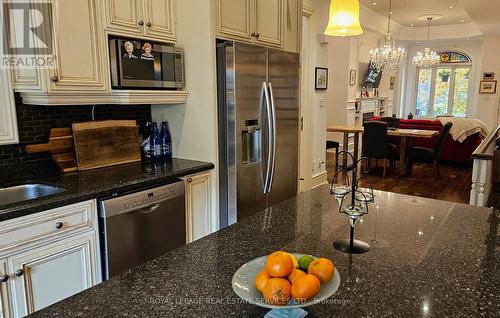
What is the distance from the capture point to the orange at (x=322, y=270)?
91cm

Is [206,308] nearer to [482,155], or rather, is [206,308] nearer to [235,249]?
[235,249]

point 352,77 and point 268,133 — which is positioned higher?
point 352,77

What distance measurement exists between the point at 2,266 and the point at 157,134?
138 centimetres

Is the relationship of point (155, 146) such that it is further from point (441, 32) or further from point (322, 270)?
point (441, 32)

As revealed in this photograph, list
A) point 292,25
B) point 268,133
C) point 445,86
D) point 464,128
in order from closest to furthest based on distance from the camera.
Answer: point 268,133 → point 292,25 → point 464,128 → point 445,86

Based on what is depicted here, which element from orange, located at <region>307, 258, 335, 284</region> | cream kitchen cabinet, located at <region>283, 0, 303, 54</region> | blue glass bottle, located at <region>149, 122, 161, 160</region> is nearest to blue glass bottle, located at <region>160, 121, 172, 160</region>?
blue glass bottle, located at <region>149, 122, 161, 160</region>

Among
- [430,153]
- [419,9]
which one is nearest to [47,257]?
[430,153]

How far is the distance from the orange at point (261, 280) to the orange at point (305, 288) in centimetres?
7

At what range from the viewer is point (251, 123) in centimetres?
272

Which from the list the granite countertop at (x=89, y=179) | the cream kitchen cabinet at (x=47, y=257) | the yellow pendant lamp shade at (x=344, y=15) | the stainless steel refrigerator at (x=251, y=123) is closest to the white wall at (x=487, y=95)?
the stainless steel refrigerator at (x=251, y=123)

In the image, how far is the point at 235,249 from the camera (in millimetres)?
1292

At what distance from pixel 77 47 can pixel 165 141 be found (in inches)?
35.7

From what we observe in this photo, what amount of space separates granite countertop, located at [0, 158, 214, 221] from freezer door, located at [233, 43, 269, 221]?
0.28 meters

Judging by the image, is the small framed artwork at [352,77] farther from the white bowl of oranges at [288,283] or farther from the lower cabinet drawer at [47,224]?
the white bowl of oranges at [288,283]
